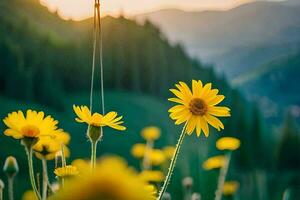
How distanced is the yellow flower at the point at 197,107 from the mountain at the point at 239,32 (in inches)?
270

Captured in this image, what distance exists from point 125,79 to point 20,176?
2.23 meters

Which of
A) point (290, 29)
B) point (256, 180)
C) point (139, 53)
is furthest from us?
point (290, 29)

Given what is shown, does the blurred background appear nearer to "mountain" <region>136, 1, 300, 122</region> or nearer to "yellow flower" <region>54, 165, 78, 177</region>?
"mountain" <region>136, 1, 300, 122</region>

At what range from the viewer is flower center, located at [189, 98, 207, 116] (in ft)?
2.74

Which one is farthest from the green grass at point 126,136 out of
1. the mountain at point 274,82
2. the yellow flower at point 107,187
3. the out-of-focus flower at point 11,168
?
the yellow flower at point 107,187

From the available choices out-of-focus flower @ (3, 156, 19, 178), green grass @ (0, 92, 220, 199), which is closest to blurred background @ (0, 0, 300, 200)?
green grass @ (0, 92, 220, 199)

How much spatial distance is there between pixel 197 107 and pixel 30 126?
226 mm

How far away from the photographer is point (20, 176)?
3.20 m

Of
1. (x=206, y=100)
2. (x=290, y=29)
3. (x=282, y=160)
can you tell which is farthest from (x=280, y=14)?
(x=206, y=100)

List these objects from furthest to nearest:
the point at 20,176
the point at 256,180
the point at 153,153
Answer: the point at 256,180
the point at 20,176
the point at 153,153

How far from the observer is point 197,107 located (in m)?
0.84

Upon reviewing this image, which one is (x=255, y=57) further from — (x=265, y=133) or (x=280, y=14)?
(x=265, y=133)

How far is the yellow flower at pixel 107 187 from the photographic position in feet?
0.85

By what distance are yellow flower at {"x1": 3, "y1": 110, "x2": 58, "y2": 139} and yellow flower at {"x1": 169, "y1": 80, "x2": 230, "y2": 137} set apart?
0.55 feet
